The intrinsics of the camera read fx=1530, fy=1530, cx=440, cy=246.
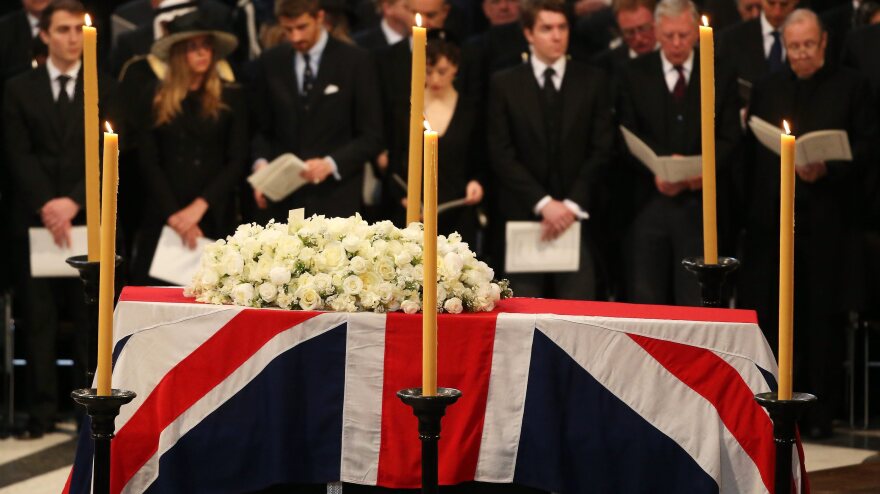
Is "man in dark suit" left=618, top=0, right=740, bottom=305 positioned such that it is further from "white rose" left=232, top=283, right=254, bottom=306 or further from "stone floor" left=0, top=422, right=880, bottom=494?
"white rose" left=232, top=283, right=254, bottom=306

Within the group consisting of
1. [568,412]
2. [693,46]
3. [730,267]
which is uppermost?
[693,46]

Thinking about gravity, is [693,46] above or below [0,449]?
above

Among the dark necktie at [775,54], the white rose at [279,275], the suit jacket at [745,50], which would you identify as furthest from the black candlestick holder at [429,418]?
the dark necktie at [775,54]

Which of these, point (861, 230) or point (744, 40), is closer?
point (861, 230)

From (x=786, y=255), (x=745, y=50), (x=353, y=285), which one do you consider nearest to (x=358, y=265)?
(x=353, y=285)

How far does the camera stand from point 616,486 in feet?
11.9

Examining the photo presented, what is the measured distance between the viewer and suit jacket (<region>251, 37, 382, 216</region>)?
22.6 feet

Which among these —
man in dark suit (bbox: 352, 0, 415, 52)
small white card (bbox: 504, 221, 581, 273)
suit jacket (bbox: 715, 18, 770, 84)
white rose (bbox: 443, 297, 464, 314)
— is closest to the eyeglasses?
suit jacket (bbox: 715, 18, 770, 84)

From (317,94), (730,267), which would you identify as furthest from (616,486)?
(317,94)

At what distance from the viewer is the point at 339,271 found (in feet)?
12.1

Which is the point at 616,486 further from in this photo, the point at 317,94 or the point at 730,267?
the point at 317,94

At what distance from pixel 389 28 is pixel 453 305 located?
4387 millimetres

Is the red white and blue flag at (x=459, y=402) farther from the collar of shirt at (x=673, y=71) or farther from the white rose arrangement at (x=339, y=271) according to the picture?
the collar of shirt at (x=673, y=71)

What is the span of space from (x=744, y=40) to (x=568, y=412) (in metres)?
3.88
